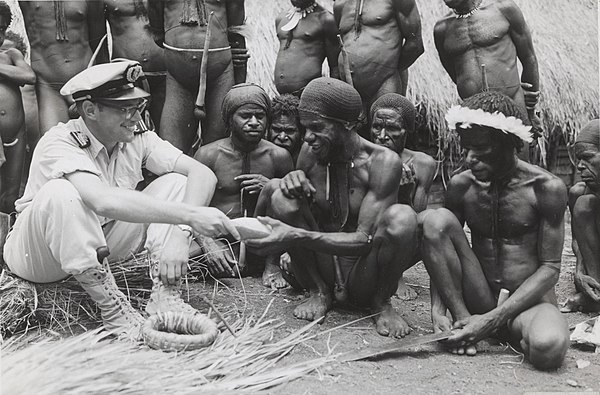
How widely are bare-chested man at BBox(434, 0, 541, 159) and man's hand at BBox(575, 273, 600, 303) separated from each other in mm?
1181

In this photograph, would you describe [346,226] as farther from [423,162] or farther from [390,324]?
[423,162]

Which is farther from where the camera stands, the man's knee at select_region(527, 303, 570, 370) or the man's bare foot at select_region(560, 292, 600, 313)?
the man's bare foot at select_region(560, 292, 600, 313)

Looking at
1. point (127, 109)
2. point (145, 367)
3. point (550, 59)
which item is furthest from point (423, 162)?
point (550, 59)

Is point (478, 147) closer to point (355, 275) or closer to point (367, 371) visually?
point (355, 275)

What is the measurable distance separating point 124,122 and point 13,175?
2.15m

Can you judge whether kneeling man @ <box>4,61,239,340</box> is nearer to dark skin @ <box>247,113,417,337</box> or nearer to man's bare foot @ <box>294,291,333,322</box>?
dark skin @ <box>247,113,417,337</box>

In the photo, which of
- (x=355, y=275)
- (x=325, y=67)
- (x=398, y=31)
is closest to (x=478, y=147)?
(x=355, y=275)

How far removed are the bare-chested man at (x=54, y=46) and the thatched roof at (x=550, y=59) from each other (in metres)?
2.55

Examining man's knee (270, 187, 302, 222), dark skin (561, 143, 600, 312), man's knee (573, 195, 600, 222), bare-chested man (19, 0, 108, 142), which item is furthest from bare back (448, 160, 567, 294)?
bare-chested man (19, 0, 108, 142)

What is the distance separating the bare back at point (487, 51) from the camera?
5.23 meters

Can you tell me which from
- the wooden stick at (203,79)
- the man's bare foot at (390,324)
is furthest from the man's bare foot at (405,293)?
the wooden stick at (203,79)

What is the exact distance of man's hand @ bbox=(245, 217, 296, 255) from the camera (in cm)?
347

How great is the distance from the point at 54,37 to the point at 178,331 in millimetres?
3127

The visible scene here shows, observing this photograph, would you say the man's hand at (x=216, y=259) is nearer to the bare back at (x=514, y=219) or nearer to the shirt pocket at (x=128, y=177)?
the shirt pocket at (x=128, y=177)
